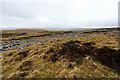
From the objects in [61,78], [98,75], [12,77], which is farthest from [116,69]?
[12,77]

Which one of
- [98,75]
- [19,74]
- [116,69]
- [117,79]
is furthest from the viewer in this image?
[19,74]

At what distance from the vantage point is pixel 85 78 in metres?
8.11

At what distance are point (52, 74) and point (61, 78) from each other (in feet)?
6.00

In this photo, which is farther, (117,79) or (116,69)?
(116,69)

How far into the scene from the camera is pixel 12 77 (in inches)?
371

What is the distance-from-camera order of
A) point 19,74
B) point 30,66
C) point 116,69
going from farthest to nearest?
point 30,66, point 19,74, point 116,69

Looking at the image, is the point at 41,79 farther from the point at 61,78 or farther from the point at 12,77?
the point at 12,77

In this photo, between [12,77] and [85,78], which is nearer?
[85,78]

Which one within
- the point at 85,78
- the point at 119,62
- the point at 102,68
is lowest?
the point at 85,78

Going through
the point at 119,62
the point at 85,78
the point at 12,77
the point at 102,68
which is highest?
the point at 119,62

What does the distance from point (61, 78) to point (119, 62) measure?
11.5 meters

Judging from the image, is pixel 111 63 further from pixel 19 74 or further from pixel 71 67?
pixel 19 74

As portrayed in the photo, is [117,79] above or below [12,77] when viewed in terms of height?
above

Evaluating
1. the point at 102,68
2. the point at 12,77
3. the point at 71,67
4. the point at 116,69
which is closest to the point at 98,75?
the point at 102,68
